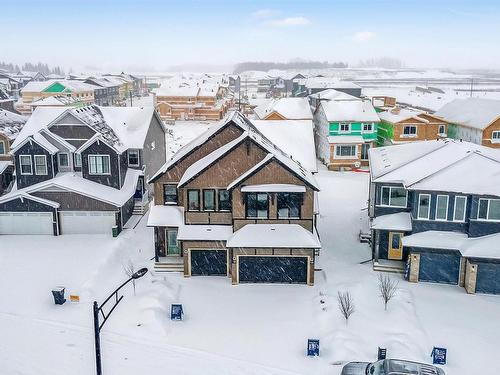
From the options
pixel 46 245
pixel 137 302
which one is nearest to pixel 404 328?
pixel 137 302

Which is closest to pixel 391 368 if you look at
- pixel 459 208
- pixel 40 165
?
pixel 459 208

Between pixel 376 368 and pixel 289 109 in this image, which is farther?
pixel 289 109

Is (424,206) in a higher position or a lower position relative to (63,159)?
lower

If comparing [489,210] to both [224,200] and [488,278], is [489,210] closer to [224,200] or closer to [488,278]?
[488,278]

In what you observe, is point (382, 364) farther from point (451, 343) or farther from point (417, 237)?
point (417, 237)

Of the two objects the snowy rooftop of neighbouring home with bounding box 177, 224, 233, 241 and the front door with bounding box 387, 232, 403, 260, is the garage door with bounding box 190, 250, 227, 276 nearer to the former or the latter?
the snowy rooftop of neighbouring home with bounding box 177, 224, 233, 241
